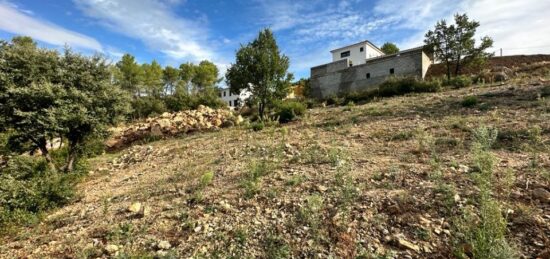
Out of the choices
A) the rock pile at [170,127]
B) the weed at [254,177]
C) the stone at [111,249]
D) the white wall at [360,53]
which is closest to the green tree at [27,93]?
the stone at [111,249]

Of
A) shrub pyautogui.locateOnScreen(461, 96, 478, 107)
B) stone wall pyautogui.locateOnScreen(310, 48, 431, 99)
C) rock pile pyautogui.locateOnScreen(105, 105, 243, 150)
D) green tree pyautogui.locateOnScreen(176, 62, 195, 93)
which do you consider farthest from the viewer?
green tree pyautogui.locateOnScreen(176, 62, 195, 93)

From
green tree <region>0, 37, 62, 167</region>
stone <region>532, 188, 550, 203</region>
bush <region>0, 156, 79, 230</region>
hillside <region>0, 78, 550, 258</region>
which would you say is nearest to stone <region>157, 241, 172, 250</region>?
hillside <region>0, 78, 550, 258</region>

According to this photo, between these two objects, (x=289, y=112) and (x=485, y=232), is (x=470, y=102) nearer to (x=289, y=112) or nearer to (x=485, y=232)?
(x=289, y=112)

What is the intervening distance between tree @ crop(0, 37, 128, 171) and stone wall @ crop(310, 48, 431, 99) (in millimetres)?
18090

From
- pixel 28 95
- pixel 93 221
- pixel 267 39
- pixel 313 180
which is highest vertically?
pixel 267 39

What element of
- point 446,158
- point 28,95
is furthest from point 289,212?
point 28,95

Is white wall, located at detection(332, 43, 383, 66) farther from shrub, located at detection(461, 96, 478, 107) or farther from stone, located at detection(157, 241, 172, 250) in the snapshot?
stone, located at detection(157, 241, 172, 250)

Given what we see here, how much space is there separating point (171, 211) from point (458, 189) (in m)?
4.23

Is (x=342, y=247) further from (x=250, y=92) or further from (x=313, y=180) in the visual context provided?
(x=250, y=92)

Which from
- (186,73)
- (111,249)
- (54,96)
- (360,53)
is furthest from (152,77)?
(111,249)

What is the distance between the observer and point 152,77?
40188 millimetres

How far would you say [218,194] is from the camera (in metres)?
4.77

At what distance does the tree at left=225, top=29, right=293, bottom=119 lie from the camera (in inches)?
569

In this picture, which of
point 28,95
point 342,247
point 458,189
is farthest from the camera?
point 28,95
